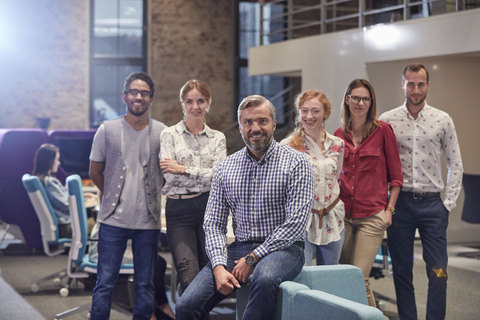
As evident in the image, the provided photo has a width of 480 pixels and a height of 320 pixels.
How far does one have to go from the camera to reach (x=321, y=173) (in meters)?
3.32

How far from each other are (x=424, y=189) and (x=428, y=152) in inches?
8.1

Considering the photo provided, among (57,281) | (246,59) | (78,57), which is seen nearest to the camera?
(57,281)

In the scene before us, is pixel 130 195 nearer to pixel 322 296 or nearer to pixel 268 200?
pixel 268 200

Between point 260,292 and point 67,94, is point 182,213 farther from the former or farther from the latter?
point 67,94

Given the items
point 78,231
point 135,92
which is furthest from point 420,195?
point 78,231

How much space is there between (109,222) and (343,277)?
137 centimetres

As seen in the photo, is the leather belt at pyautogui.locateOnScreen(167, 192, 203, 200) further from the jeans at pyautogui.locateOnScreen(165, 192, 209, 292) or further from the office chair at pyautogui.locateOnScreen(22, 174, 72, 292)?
the office chair at pyautogui.locateOnScreen(22, 174, 72, 292)

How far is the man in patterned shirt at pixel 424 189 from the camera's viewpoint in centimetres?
352

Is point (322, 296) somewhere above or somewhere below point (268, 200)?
below

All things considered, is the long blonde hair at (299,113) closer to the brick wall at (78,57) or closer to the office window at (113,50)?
the brick wall at (78,57)

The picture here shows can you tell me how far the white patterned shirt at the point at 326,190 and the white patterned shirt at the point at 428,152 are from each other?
0.44 meters

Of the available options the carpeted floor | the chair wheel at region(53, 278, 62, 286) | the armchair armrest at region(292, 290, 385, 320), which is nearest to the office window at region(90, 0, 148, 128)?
the carpeted floor

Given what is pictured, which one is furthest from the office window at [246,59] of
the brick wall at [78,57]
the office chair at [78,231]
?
the office chair at [78,231]

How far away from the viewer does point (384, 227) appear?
3.41 meters
